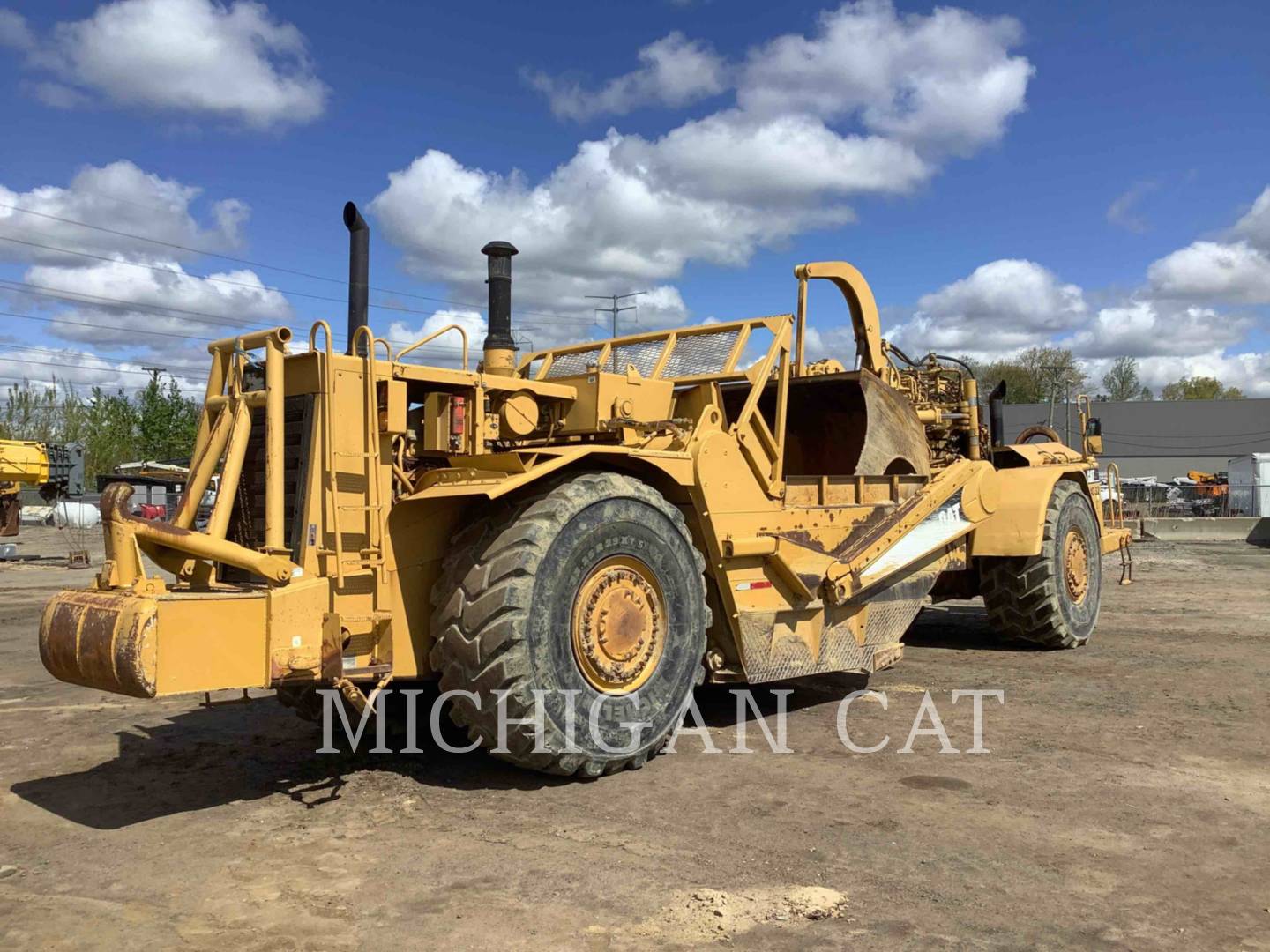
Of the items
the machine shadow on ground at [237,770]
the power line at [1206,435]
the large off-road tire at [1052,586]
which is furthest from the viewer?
the power line at [1206,435]

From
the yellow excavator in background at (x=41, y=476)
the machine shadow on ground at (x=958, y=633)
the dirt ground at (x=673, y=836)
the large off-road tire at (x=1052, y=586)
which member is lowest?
the dirt ground at (x=673, y=836)

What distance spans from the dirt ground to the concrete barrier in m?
20.4

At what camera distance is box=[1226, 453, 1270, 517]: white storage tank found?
31.3 m

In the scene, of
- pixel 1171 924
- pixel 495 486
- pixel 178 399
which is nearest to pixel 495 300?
pixel 495 486

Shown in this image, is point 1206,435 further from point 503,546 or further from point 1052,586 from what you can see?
point 503,546

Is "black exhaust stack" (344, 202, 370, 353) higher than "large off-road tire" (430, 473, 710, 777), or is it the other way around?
"black exhaust stack" (344, 202, 370, 353)

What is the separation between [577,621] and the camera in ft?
16.9

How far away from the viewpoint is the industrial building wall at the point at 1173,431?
194 ft

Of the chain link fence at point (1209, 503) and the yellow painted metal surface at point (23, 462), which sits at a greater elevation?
the yellow painted metal surface at point (23, 462)

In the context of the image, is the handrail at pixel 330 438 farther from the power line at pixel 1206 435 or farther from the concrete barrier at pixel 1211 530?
the power line at pixel 1206 435

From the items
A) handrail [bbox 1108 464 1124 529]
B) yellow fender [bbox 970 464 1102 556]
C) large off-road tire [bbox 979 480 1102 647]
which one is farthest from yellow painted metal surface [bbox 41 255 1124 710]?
handrail [bbox 1108 464 1124 529]

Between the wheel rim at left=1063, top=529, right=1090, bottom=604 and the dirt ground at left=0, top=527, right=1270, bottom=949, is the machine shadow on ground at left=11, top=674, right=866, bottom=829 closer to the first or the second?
the dirt ground at left=0, top=527, right=1270, bottom=949

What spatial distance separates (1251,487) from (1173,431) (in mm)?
31947

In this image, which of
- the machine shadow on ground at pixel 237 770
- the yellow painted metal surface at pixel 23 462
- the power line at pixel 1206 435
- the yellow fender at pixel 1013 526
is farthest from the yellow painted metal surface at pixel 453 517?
the power line at pixel 1206 435
